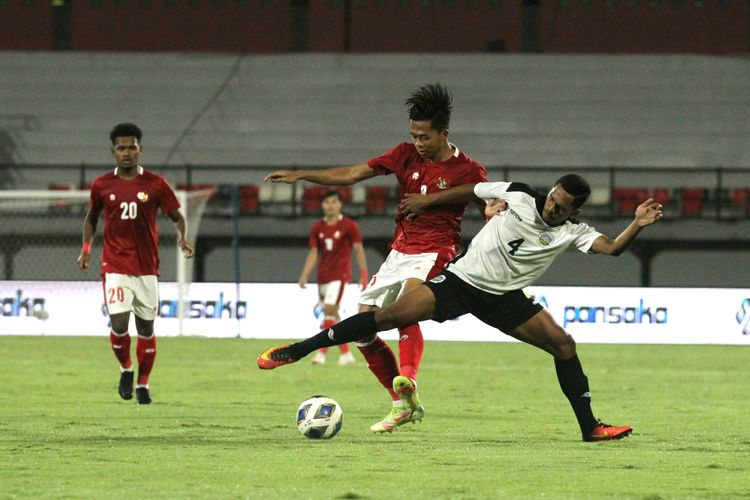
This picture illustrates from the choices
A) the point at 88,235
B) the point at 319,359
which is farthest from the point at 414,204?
the point at 319,359

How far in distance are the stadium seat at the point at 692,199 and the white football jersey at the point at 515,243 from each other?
17800 millimetres

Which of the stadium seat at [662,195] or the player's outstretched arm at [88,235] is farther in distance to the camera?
the stadium seat at [662,195]

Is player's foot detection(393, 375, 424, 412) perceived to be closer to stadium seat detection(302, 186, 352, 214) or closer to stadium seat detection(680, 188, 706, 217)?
stadium seat detection(302, 186, 352, 214)

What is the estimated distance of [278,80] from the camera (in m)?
31.7

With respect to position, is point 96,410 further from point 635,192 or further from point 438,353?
point 635,192

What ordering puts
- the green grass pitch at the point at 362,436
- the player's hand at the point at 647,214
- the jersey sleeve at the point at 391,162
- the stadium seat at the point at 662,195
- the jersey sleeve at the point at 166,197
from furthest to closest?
the stadium seat at the point at 662,195 → the jersey sleeve at the point at 166,197 → the jersey sleeve at the point at 391,162 → the player's hand at the point at 647,214 → the green grass pitch at the point at 362,436

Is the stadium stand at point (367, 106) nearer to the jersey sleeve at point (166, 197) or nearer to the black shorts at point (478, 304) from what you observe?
the jersey sleeve at point (166, 197)

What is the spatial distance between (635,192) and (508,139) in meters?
4.71

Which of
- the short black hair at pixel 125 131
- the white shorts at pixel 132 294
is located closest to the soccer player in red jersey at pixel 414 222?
the short black hair at pixel 125 131

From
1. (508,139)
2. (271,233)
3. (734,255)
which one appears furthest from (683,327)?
(508,139)

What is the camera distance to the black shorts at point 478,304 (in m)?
8.59

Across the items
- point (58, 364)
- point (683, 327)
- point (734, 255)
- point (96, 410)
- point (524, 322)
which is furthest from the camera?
point (734, 255)

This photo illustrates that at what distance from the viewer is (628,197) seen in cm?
2639

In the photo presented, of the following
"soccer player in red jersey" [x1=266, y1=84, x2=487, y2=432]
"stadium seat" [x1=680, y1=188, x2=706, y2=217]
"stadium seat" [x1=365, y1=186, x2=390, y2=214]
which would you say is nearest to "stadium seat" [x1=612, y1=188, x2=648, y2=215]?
"stadium seat" [x1=680, y1=188, x2=706, y2=217]
